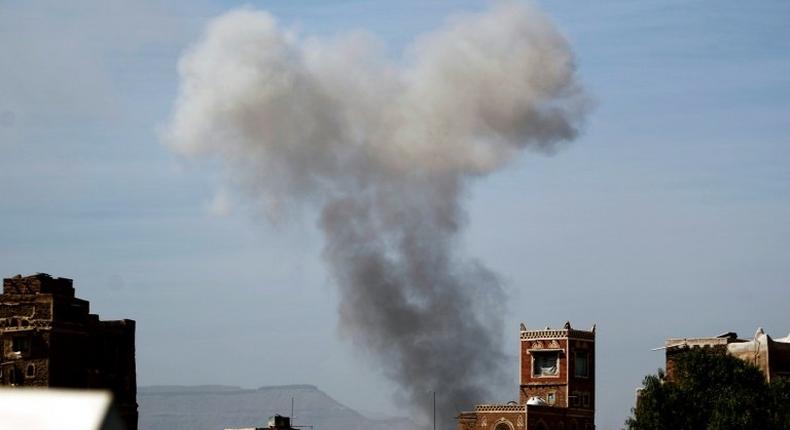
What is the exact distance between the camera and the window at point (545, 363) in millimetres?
130875

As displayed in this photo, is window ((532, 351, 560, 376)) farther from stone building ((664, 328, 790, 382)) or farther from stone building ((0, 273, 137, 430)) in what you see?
stone building ((0, 273, 137, 430))

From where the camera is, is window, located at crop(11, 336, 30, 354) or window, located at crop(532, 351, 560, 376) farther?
window, located at crop(532, 351, 560, 376)

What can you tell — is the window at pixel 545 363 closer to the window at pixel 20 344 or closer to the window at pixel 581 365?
the window at pixel 581 365

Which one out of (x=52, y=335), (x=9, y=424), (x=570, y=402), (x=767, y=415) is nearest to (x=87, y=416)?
(x=9, y=424)

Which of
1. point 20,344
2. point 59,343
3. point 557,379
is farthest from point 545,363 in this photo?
point 20,344

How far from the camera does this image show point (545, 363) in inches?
5182

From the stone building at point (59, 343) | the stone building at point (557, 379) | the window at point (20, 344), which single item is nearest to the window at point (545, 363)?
the stone building at point (557, 379)

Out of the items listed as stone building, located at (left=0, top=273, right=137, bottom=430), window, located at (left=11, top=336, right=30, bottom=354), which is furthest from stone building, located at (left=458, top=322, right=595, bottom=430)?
window, located at (left=11, top=336, right=30, bottom=354)

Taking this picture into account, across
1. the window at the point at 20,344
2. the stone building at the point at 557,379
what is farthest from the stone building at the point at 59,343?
the stone building at the point at 557,379

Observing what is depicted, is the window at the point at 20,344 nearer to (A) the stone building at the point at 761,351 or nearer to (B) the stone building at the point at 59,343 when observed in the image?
(B) the stone building at the point at 59,343

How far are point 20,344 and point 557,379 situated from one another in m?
45.4

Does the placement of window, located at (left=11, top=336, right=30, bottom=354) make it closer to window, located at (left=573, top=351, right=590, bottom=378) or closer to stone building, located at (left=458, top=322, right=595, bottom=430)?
stone building, located at (left=458, top=322, right=595, bottom=430)

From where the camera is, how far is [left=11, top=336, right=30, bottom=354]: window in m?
118

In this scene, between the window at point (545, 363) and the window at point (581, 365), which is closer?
the window at point (545, 363)
